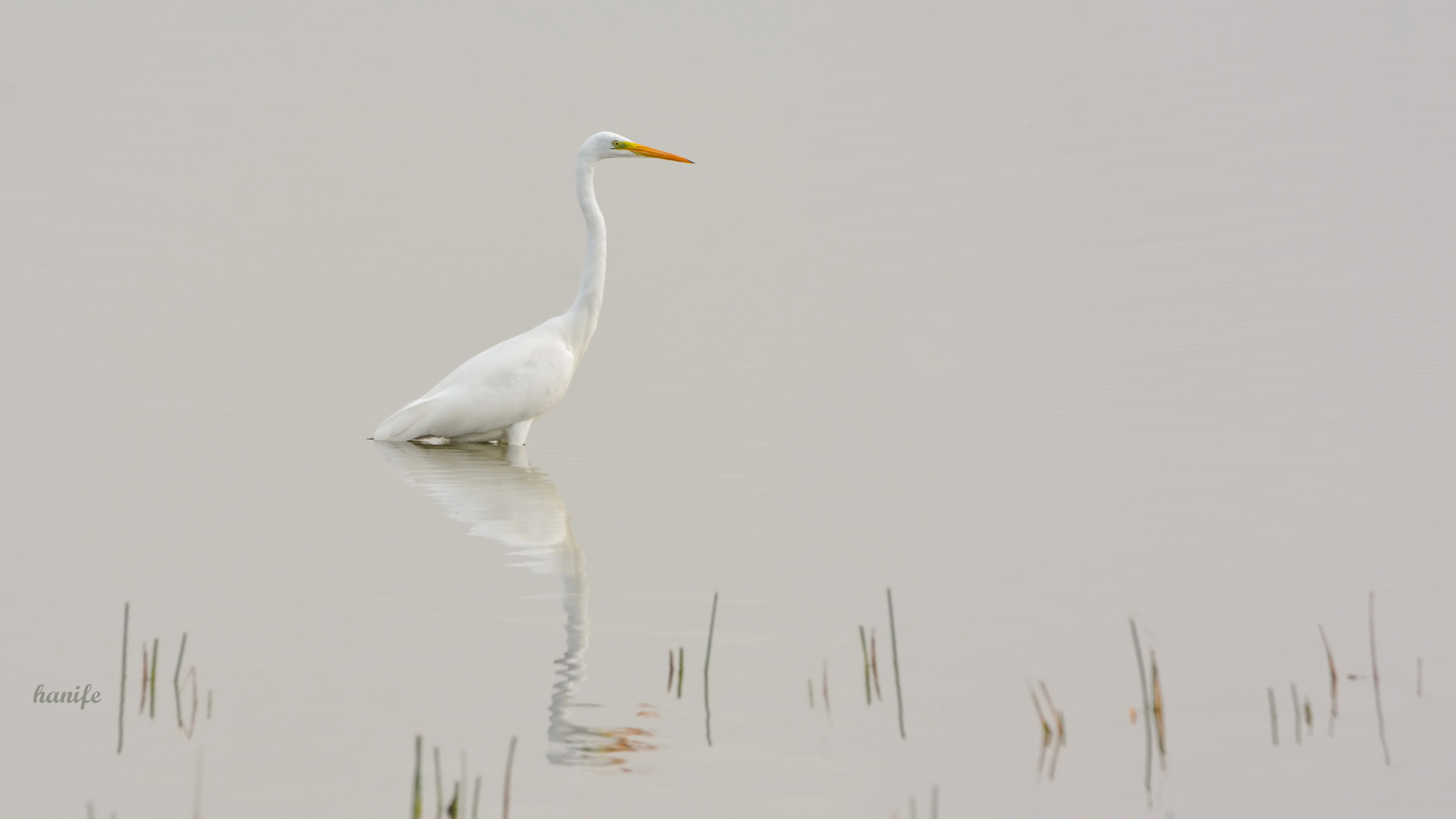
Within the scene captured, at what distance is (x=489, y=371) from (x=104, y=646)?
4.83 metres

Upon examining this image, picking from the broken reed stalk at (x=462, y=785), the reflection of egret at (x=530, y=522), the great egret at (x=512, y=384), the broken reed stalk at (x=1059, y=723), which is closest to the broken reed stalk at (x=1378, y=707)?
the broken reed stalk at (x=1059, y=723)

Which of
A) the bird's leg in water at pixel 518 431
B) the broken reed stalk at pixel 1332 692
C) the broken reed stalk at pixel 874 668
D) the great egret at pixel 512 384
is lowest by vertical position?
the broken reed stalk at pixel 1332 692

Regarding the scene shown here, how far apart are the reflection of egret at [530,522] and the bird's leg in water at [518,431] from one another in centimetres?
6

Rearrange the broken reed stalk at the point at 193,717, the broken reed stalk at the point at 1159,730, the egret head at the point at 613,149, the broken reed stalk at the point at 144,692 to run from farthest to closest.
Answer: the egret head at the point at 613,149 < the broken reed stalk at the point at 144,692 < the broken reed stalk at the point at 193,717 < the broken reed stalk at the point at 1159,730

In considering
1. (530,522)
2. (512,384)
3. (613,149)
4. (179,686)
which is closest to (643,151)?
(613,149)

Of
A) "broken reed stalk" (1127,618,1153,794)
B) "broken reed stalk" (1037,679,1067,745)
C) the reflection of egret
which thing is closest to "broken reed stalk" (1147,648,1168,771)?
"broken reed stalk" (1127,618,1153,794)

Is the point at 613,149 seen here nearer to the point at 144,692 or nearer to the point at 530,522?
the point at 530,522

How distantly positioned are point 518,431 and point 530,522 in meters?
2.53

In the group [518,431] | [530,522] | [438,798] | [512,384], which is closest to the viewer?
[438,798]

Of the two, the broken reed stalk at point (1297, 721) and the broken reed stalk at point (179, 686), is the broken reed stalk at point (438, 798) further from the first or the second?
the broken reed stalk at point (1297, 721)

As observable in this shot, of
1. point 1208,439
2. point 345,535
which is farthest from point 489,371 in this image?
point 1208,439

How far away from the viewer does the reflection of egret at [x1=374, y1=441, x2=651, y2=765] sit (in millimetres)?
4980

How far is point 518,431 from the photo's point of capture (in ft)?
35.1

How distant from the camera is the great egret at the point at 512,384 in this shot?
10.5 meters
